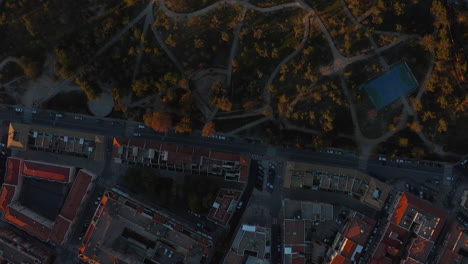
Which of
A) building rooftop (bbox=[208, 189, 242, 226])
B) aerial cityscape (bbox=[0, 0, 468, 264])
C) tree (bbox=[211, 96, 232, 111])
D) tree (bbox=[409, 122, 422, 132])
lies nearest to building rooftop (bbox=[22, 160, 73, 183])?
aerial cityscape (bbox=[0, 0, 468, 264])

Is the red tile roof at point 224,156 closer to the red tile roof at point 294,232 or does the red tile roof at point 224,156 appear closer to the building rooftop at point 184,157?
the building rooftop at point 184,157

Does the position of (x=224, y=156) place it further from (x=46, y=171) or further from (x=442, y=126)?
(x=442, y=126)

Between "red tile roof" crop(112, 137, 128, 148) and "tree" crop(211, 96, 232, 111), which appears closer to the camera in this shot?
"tree" crop(211, 96, 232, 111)

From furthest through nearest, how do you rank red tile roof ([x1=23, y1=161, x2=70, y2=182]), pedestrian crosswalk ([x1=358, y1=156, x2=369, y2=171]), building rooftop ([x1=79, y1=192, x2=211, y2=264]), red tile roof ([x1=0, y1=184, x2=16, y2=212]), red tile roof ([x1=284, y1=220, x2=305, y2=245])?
1. pedestrian crosswalk ([x1=358, y1=156, x2=369, y2=171])
2. red tile roof ([x1=0, y1=184, x2=16, y2=212])
3. red tile roof ([x1=23, y1=161, x2=70, y2=182])
4. building rooftop ([x1=79, y1=192, x2=211, y2=264])
5. red tile roof ([x1=284, y1=220, x2=305, y2=245])

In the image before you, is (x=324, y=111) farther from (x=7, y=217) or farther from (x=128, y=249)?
(x=7, y=217)

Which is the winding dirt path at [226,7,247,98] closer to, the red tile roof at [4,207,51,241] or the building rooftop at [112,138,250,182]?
the building rooftop at [112,138,250,182]

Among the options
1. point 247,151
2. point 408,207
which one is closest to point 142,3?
point 247,151

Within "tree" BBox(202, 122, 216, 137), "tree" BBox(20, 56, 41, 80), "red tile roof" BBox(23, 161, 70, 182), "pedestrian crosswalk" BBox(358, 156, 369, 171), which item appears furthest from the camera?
"pedestrian crosswalk" BBox(358, 156, 369, 171)

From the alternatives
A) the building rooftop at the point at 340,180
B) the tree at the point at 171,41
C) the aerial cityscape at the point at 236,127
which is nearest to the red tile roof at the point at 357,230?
the aerial cityscape at the point at 236,127
